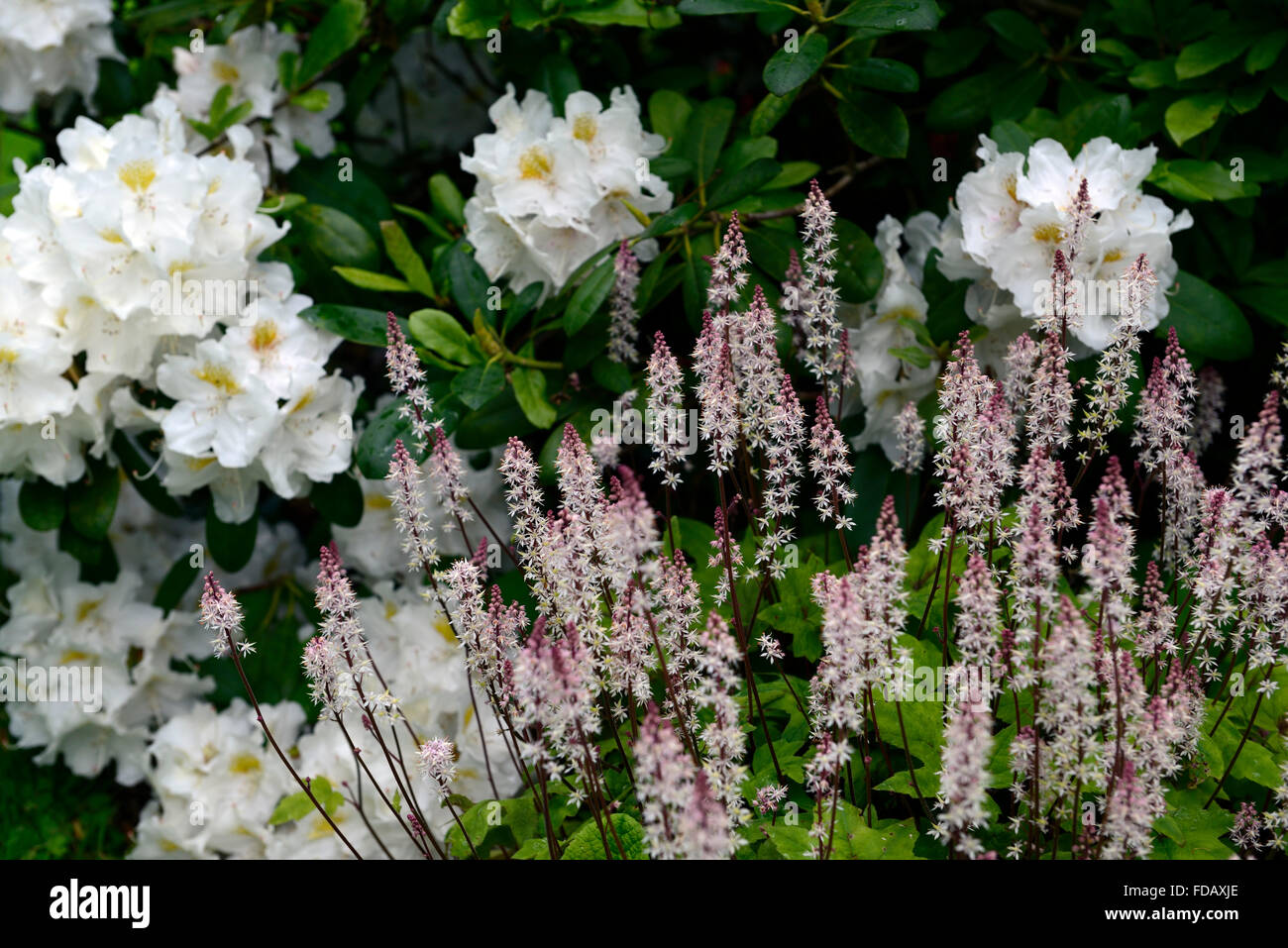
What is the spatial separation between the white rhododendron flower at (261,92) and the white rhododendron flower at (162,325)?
15.7 inches

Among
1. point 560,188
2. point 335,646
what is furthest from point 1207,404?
point 335,646

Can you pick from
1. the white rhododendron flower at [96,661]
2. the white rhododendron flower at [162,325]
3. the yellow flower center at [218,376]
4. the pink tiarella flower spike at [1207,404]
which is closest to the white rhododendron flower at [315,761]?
the white rhododendron flower at [96,661]

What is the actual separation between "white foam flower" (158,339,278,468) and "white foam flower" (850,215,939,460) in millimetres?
1242

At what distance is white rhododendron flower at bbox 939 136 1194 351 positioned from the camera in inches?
83.8

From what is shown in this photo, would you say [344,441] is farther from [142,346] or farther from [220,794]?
[220,794]

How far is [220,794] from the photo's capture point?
278 cm

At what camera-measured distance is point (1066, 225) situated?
2.11m

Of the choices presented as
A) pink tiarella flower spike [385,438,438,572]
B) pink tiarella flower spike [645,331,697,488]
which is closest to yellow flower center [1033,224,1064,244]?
pink tiarella flower spike [645,331,697,488]

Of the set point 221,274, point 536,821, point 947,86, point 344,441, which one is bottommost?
point 536,821

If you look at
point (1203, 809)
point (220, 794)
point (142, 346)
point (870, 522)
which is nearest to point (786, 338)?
point (870, 522)

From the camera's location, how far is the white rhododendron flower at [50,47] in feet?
9.76

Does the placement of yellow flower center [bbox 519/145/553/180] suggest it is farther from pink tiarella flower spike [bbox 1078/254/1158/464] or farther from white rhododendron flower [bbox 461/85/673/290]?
pink tiarella flower spike [bbox 1078/254/1158/464]

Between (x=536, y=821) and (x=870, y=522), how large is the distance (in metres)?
1.00

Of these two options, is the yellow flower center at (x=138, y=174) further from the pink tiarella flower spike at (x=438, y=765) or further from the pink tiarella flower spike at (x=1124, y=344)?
the pink tiarella flower spike at (x=1124, y=344)
